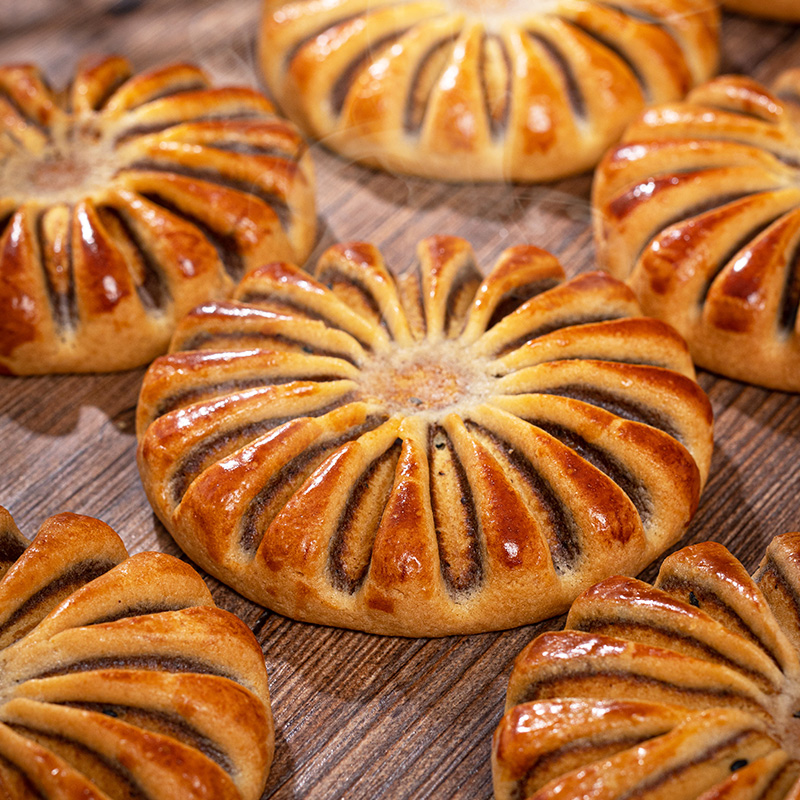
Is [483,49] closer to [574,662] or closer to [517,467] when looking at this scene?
[517,467]

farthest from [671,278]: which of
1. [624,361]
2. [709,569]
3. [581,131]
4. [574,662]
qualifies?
[574,662]

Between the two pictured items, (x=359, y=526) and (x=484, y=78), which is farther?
(x=484, y=78)

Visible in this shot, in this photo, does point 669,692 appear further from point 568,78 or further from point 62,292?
point 568,78

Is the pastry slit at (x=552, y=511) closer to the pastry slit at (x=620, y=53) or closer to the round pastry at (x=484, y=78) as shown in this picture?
the round pastry at (x=484, y=78)

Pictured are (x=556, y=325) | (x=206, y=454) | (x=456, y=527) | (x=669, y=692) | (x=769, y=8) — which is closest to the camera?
(x=669, y=692)

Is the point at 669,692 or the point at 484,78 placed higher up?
the point at 484,78

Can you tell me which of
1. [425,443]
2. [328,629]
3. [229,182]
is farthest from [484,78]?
[328,629]

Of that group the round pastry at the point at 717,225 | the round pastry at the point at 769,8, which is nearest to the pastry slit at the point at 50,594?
the round pastry at the point at 717,225
